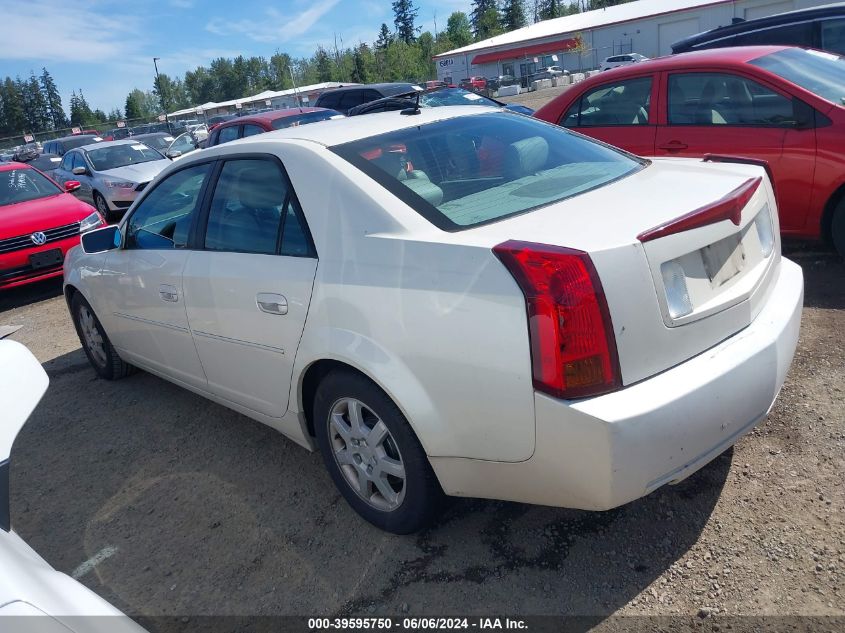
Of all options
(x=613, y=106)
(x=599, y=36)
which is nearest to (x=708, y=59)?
(x=613, y=106)

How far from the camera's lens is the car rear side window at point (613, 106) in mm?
5797

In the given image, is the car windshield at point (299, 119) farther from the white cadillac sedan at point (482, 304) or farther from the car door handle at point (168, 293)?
the white cadillac sedan at point (482, 304)

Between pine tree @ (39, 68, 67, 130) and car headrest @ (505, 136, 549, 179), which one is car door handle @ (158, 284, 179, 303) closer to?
car headrest @ (505, 136, 549, 179)

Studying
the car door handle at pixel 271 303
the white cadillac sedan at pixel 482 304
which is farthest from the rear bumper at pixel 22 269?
the car door handle at pixel 271 303

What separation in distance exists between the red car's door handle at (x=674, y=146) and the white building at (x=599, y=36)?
40.1m

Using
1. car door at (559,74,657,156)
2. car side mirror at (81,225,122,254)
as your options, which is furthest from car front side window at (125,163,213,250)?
car door at (559,74,657,156)

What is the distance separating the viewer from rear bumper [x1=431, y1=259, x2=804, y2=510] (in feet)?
6.68

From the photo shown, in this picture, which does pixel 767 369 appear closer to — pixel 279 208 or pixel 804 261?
pixel 279 208

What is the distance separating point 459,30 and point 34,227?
108335mm

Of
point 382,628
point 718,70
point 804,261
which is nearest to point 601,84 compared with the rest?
point 718,70

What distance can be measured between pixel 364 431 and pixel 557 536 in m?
0.88

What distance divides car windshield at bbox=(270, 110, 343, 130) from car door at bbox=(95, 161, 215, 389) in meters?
6.91

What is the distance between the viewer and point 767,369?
7.79 feet

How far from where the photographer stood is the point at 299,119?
1115cm
